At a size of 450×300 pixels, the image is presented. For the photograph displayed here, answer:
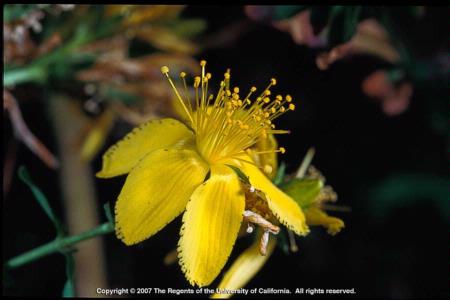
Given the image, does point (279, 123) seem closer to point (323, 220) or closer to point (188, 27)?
point (188, 27)

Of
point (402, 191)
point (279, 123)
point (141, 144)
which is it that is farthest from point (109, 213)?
point (402, 191)

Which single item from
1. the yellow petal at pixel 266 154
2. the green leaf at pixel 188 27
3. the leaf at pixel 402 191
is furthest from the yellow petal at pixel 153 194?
the leaf at pixel 402 191

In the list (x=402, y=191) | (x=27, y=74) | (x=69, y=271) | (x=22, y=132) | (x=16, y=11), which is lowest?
(x=402, y=191)

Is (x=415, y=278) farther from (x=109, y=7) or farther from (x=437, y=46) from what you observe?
(x=109, y=7)

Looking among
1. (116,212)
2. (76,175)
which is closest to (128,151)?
(116,212)

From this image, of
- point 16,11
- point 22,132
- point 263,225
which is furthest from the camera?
point 22,132

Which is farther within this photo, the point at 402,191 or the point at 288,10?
the point at 402,191
